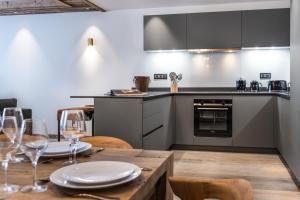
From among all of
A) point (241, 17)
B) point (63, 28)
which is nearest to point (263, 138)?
point (241, 17)

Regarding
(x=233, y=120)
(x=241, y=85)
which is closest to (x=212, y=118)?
(x=233, y=120)

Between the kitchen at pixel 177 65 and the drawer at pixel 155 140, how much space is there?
13 millimetres

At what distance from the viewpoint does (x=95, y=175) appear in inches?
43.3

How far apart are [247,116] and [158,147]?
5.24ft

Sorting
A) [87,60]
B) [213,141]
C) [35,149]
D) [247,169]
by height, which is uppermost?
[87,60]

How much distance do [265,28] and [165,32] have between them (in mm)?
1590

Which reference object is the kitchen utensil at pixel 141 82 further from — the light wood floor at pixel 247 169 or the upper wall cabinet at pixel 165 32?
the light wood floor at pixel 247 169

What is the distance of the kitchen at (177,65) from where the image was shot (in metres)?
5.23

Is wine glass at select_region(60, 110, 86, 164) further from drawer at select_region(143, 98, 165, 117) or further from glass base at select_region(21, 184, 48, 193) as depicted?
drawer at select_region(143, 98, 165, 117)

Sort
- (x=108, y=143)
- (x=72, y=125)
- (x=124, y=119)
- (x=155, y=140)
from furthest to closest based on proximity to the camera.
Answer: (x=155, y=140) → (x=124, y=119) → (x=108, y=143) → (x=72, y=125)

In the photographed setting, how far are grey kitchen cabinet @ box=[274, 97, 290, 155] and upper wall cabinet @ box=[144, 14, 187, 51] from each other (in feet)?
6.06

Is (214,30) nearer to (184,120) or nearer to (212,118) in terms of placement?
(212,118)

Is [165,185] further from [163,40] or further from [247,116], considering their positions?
[163,40]

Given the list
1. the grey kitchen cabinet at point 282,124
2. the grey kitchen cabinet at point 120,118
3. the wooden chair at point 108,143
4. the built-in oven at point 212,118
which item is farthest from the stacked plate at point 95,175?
the built-in oven at point 212,118
